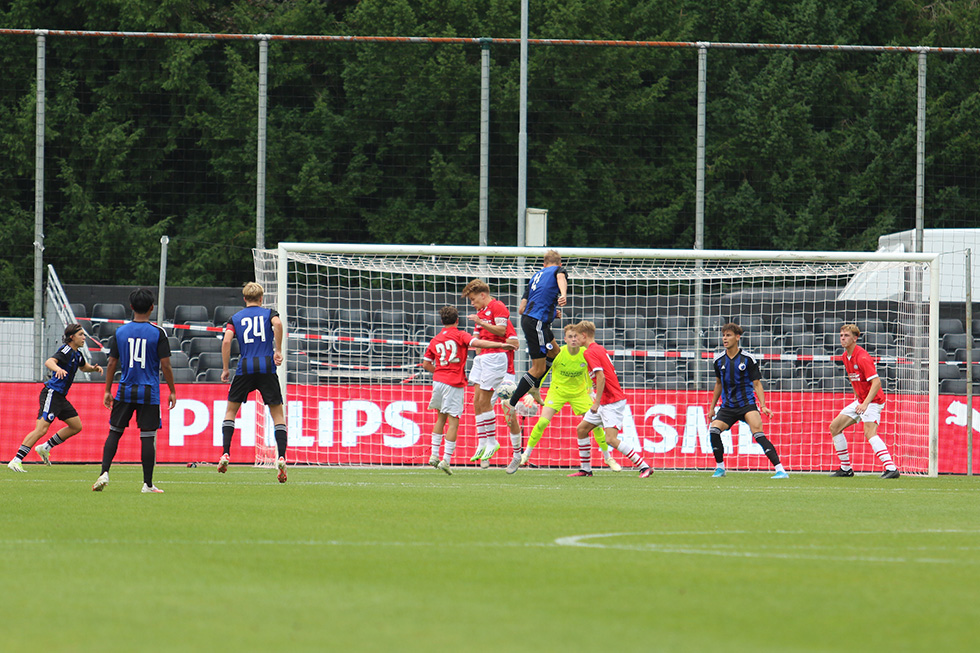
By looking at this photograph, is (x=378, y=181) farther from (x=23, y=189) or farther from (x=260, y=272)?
(x=260, y=272)

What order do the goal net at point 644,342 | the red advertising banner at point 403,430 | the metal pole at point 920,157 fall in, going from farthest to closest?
the metal pole at point 920,157, the red advertising banner at point 403,430, the goal net at point 644,342

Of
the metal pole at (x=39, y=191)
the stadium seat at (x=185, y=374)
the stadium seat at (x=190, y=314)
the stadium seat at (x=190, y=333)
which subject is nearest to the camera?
the metal pole at (x=39, y=191)

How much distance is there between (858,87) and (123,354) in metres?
18.6

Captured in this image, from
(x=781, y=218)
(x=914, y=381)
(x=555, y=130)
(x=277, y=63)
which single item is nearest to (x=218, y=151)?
(x=277, y=63)

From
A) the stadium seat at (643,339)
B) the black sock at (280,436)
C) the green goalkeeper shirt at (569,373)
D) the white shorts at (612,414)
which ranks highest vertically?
the stadium seat at (643,339)

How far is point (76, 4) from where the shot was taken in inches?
1332

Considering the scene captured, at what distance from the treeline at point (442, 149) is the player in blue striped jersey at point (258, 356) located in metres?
10.7

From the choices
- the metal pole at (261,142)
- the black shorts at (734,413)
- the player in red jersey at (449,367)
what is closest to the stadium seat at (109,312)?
the metal pole at (261,142)

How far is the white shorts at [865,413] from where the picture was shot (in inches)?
632

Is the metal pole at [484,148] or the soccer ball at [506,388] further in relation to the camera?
the metal pole at [484,148]

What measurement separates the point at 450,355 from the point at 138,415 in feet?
15.2

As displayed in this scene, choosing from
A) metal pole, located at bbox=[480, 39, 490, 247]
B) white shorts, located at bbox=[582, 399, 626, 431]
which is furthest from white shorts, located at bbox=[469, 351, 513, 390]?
metal pole, located at bbox=[480, 39, 490, 247]

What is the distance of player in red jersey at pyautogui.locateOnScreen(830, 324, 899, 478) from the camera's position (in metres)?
15.9

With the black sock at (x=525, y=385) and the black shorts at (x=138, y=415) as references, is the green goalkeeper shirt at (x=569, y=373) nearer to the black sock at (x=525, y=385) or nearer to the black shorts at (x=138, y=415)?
the black sock at (x=525, y=385)
